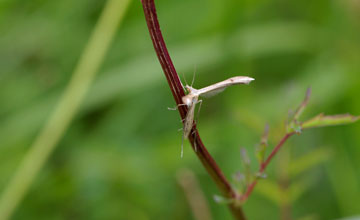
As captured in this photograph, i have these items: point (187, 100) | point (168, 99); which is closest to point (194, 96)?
point (187, 100)

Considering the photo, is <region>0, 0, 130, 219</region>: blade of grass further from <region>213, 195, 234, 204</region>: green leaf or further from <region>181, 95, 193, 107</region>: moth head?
<region>181, 95, 193, 107</region>: moth head

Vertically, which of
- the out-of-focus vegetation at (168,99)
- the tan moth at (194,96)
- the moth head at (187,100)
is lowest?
the out-of-focus vegetation at (168,99)

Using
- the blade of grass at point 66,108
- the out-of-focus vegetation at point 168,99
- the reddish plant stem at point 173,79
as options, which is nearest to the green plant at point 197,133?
the reddish plant stem at point 173,79

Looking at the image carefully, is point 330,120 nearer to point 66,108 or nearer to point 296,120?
point 296,120

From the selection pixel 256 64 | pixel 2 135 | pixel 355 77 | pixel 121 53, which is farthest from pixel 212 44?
pixel 2 135

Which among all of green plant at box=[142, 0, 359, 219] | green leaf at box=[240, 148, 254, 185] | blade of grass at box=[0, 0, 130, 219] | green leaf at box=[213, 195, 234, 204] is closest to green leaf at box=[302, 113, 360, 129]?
green plant at box=[142, 0, 359, 219]

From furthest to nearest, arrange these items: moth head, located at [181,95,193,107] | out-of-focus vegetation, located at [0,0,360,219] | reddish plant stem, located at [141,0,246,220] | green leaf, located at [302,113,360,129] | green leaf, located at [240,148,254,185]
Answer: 1. out-of-focus vegetation, located at [0,0,360,219]
2. green leaf, located at [240,148,254,185]
3. green leaf, located at [302,113,360,129]
4. moth head, located at [181,95,193,107]
5. reddish plant stem, located at [141,0,246,220]

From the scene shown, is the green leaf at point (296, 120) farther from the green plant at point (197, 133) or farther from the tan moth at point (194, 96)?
the tan moth at point (194, 96)

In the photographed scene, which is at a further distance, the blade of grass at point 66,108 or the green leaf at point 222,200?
Answer: the blade of grass at point 66,108
